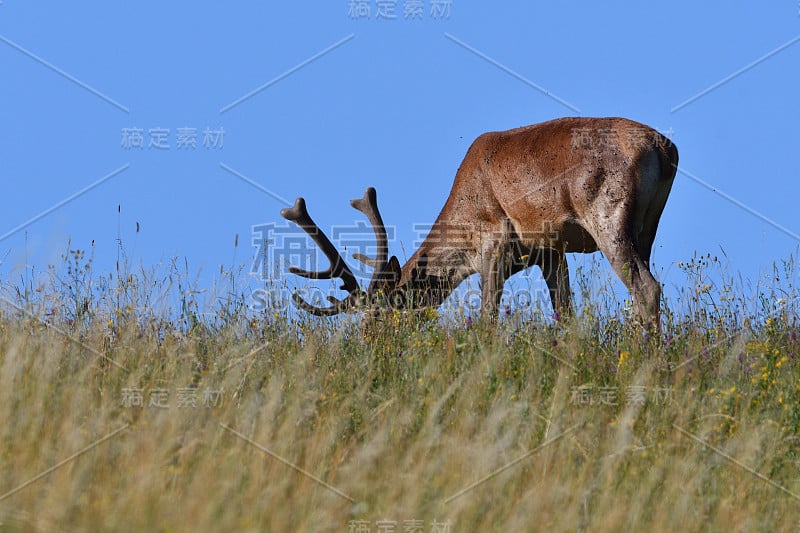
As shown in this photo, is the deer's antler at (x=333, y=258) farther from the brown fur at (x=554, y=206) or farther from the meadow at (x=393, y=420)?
the meadow at (x=393, y=420)

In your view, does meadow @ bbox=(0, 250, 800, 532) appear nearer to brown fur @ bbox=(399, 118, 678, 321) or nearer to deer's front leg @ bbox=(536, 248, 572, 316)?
brown fur @ bbox=(399, 118, 678, 321)

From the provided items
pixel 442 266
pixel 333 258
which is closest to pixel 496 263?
pixel 442 266

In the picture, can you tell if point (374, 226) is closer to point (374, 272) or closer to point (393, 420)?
Answer: point (374, 272)

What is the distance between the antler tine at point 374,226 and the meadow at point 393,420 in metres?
2.62

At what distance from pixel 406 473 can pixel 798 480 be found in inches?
86.9

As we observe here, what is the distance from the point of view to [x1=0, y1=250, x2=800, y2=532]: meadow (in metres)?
4.47

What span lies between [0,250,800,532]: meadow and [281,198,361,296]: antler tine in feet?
8.07

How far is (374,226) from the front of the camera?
11336mm

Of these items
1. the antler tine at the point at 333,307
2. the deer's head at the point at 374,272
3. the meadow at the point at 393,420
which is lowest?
the meadow at the point at 393,420

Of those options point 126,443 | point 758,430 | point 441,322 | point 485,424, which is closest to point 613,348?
point 441,322

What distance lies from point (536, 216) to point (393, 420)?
16.8 feet

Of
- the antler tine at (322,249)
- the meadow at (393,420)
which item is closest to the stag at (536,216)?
the antler tine at (322,249)

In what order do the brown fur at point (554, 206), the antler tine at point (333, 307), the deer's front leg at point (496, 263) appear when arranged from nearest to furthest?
the brown fur at point (554, 206)
the antler tine at point (333, 307)
the deer's front leg at point (496, 263)

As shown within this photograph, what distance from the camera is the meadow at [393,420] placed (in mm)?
4469
